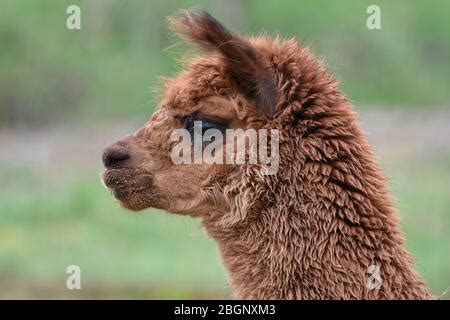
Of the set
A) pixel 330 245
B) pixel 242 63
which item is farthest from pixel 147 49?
pixel 330 245

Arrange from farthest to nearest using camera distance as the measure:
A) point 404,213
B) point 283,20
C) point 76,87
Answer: point 283,20
point 76,87
point 404,213

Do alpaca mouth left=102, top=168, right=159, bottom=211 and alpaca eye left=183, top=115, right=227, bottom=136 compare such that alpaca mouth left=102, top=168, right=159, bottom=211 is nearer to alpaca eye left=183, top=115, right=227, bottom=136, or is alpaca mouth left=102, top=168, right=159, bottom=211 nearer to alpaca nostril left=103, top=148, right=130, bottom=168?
alpaca nostril left=103, top=148, right=130, bottom=168

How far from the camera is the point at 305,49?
473 cm

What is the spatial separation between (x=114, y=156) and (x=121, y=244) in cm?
537

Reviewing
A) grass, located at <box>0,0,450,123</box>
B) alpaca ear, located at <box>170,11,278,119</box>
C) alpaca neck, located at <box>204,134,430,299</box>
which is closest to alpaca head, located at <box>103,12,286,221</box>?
alpaca ear, located at <box>170,11,278,119</box>

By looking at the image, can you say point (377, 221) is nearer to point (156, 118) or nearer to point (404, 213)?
point (156, 118)

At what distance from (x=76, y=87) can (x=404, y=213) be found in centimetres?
466

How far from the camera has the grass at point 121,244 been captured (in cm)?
948

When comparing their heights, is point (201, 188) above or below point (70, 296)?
above

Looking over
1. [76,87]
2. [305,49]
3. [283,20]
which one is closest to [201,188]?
[305,49]

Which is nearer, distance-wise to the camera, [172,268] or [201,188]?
[201,188]

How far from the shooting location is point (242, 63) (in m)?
4.61

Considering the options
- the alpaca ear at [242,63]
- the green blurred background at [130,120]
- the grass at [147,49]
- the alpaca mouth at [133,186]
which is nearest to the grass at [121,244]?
the green blurred background at [130,120]

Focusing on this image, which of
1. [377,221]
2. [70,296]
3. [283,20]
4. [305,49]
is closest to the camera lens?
[377,221]
